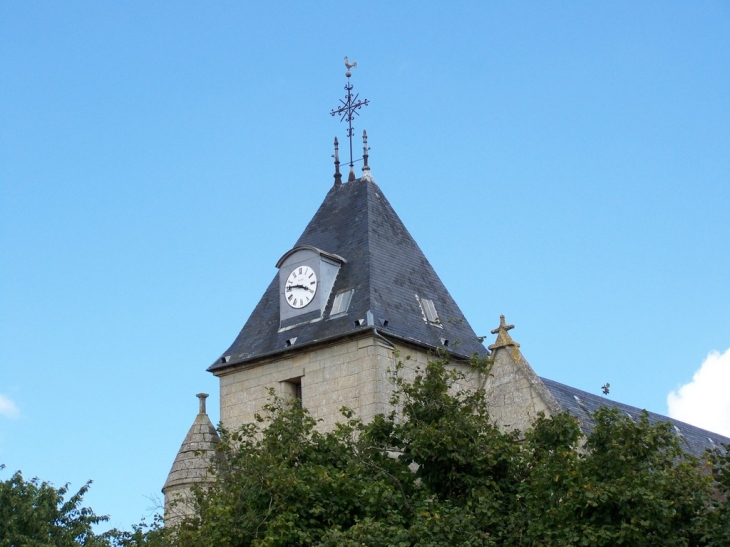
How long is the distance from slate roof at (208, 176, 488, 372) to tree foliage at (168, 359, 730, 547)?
272 inches

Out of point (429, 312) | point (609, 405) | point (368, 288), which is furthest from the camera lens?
point (429, 312)

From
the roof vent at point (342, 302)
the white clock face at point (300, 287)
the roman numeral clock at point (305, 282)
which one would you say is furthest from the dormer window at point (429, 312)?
the white clock face at point (300, 287)

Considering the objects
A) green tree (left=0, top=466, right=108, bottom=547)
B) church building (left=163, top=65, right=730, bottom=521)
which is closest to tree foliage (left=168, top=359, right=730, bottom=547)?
church building (left=163, top=65, right=730, bottom=521)

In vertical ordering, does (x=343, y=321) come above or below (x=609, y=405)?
above

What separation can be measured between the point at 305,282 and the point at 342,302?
4.01ft

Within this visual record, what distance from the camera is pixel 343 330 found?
29750mm

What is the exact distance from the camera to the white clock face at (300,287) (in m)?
31.2

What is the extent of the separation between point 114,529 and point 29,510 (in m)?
2.48

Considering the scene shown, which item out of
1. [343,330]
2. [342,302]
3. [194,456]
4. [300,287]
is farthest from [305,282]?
[194,456]

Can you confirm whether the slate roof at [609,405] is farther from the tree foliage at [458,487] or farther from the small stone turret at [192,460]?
the small stone turret at [192,460]

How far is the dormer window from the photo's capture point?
1235 inches

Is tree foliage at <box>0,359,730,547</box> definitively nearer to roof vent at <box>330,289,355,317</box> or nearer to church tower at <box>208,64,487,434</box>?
church tower at <box>208,64,487,434</box>

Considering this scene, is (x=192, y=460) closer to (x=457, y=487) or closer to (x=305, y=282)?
(x=305, y=282)

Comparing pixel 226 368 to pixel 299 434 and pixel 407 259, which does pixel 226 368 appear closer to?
pixel 407 259
